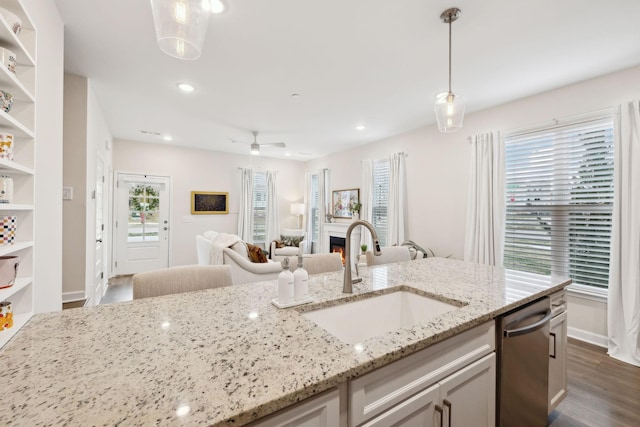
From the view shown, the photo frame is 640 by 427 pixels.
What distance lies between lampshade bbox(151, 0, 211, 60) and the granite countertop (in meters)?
1.11

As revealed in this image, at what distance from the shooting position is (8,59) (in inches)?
42.1

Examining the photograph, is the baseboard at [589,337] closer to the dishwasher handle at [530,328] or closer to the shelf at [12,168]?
the dishwasher handle at [530,328]

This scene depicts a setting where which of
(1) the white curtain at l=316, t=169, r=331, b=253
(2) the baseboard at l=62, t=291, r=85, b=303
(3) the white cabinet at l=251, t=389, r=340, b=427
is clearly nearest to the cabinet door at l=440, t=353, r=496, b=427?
(3) the white cabinet at l=251, t=389, r=340, b=427

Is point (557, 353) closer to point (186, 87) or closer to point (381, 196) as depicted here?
point (381, 196)

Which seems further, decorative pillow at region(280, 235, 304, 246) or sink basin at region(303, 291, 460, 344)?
decorative pillow at region(280, 235, 304, 246)

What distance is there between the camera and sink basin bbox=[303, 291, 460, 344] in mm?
1336

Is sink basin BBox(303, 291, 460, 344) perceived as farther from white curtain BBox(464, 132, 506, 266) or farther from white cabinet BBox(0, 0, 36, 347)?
white curtain BBox(464, 132, 506, 266)

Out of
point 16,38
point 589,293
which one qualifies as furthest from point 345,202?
point 16,38

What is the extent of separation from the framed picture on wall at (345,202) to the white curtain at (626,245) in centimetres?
358

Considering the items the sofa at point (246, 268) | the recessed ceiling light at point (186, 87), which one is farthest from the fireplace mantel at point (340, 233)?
the recessed ceiling light at point (186, 87)

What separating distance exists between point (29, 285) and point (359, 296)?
56.6 inches

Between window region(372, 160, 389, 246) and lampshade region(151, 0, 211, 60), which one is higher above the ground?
lampshade region(151, 0, 211, 60)

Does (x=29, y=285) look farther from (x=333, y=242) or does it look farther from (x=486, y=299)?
(x=333, y=242)

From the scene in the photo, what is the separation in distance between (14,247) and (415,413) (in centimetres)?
156
